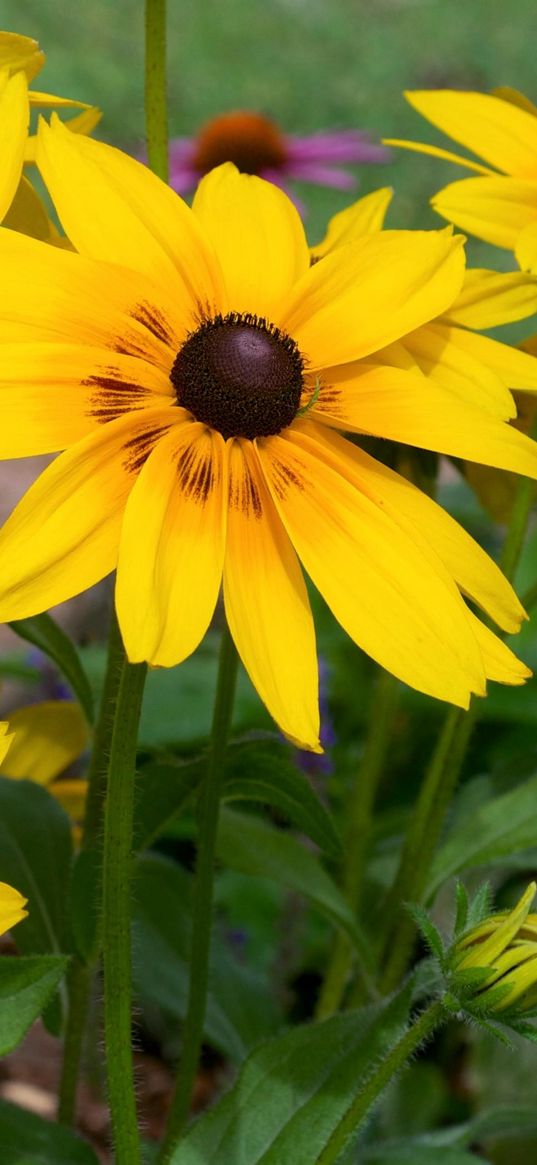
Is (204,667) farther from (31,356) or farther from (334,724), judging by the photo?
(31,356)

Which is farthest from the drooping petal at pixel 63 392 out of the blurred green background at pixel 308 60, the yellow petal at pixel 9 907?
the blurred green background at pixel 308 60

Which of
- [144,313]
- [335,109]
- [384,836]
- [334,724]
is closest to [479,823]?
[384,836]

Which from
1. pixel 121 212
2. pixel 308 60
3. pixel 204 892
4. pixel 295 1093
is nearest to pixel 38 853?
pixel 204 892

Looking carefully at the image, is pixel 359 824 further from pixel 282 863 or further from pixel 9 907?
pixel 9 907

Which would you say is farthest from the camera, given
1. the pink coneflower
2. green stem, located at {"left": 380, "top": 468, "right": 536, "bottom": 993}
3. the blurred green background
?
the blurred green background

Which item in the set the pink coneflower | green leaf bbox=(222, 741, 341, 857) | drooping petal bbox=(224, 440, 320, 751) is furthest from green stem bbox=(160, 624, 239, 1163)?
the pink coneflower

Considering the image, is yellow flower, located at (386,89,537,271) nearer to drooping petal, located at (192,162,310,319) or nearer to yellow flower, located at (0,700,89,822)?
drooping petal, located at (192,162,310,319)
